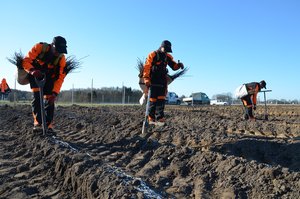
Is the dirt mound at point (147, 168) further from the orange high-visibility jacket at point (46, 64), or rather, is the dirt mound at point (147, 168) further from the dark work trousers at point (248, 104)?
the dark work trousers at point (248, 104)

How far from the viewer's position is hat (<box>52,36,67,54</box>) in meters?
7.39

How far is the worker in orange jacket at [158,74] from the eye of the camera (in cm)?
871

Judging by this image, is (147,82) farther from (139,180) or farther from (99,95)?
(99,95)

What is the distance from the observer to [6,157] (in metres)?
6.39

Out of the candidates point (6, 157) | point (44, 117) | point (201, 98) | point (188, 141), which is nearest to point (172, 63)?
point (188, 141)

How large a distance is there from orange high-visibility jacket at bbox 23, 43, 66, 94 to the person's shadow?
3.43 meters

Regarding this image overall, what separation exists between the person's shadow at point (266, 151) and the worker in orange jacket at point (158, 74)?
2.49 metres

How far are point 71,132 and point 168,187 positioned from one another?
5.22 meters

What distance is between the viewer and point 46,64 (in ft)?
25.2

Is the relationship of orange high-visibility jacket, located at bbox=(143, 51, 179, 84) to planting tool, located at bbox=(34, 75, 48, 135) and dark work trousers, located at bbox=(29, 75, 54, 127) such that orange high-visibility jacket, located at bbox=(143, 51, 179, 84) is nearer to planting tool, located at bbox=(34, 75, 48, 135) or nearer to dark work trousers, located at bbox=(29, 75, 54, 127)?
dark work trousers, located at bbox=(29, 75, 54, 127)

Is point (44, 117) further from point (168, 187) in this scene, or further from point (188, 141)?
point (168, 187)

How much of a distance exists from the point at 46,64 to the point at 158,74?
253 cm

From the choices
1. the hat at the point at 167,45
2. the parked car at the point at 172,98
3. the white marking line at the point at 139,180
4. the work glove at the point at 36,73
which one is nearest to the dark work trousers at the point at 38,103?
the work glove at the point at 36,73

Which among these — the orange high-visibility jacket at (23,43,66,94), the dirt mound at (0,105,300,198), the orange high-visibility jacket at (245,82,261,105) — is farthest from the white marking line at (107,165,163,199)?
the orange high-visibility jacket at (245,82,261,105)
